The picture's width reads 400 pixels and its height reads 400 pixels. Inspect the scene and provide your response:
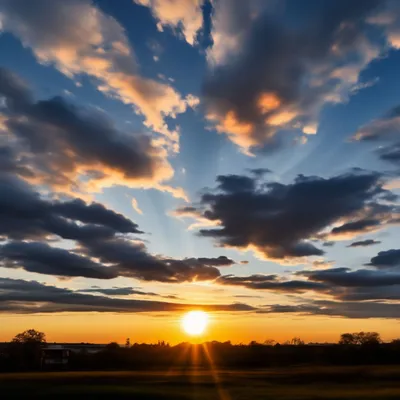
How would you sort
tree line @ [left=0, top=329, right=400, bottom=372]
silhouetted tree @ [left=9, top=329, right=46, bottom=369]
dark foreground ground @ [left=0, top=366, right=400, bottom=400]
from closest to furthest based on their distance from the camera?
dark foreground ground @ [left=0, top=366, right=400, bottom=400] → tree line @ [left=0, top=329, right=400, bottom=372] → silhouetted tree @ [left=9, top=329, right=46, bottom=369]

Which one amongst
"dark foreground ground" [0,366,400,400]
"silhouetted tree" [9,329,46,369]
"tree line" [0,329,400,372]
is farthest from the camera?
"silhouetted tree" [9,329,46,369]

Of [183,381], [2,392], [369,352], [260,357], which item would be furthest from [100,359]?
[2,392]

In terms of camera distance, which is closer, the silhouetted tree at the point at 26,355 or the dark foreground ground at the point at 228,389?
the dark foreground ground at the point at 228,389

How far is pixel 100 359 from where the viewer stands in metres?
136

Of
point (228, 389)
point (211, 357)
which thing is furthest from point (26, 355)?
point (228, 389)

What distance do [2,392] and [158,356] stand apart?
9438cm

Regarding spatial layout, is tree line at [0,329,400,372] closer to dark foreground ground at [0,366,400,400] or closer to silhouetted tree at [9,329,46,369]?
silhouetted tree at [9,329,46,369]

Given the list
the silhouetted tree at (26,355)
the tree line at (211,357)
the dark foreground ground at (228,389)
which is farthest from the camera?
the silhouetted tree at (26,355)

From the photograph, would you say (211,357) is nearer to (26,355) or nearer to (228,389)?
(26,355)

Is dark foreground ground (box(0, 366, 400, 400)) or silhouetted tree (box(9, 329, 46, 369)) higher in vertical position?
silhouetted tree (box(9, 329, 46, 369))

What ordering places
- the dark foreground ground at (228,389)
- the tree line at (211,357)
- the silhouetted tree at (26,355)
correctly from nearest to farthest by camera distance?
1. the dark foreground ground at (228,389)
2. the tree line at (211,357)
3. the silhouetted tree at (26,355)

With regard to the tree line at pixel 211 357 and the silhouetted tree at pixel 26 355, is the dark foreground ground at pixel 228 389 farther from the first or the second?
the silhouetted tree at pixel 26 355

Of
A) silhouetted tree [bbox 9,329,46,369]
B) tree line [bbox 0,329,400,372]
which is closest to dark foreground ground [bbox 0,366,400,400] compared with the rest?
tree line [bbox 0,329,400,372]

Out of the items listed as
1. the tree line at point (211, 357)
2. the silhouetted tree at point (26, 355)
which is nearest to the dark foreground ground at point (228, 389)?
the tree line at point (211, 357)
